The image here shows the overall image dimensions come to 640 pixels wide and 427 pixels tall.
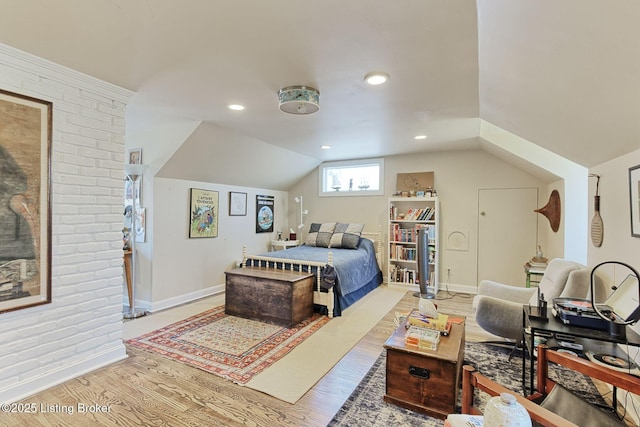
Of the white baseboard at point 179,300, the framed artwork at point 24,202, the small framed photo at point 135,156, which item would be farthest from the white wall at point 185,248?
the framed artwork at point 24,202

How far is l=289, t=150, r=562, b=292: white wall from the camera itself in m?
4.69

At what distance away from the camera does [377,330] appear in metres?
3.33

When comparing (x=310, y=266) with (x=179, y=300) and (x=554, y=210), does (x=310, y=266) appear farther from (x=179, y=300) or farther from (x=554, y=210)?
(x=554, y=210)

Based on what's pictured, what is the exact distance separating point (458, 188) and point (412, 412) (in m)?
3.92

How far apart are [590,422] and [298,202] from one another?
549cm

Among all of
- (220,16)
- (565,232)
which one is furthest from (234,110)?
(565,232)

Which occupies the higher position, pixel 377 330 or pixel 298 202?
pixel 298 202

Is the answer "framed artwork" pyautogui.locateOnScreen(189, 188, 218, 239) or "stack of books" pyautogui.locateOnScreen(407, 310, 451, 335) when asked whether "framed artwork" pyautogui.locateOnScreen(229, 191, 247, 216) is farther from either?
"stack of books" pyautogui.locateOnScreen(407, 310, 451, 335)

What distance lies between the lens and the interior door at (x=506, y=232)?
454 centimetres

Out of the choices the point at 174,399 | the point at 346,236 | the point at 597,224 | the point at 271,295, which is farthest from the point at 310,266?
the point at 597,224

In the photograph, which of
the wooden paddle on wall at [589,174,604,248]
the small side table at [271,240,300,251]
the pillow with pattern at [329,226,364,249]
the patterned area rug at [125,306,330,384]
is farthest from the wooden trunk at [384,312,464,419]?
the small side table at [271,240,300,251]

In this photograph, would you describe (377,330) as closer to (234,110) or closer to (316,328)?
(316,328)

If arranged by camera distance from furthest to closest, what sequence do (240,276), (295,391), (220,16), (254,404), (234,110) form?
(240,276)
(234,110)
(295,391)
(254,404)
(220,16)

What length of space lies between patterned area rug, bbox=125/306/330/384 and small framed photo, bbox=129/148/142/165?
226cm
